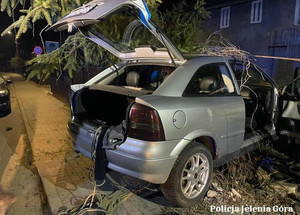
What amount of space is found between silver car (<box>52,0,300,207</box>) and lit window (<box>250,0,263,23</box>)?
13.7 meters

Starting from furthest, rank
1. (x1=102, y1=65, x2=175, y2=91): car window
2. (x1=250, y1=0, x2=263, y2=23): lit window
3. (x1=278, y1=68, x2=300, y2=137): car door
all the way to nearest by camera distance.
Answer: (x1=250, y1=0, x2=263, y2=23): lit window
(x1=102, y1=65, x2=175, y2=91): car window
(x1=278, y1=68, x2=300, y2=137): car door

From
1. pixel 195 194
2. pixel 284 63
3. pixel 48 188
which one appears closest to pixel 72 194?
pixel 48 188

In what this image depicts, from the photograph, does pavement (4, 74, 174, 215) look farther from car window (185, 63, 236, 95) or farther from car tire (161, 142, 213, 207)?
car window (185, 63, 236, 95)

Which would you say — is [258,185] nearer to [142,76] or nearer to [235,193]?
[235,193]

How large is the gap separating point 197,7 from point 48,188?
211 inches

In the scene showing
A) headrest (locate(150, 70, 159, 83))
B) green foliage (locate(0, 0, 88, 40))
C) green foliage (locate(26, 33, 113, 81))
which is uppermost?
green foliage (locate(0, 0, 88, 40))

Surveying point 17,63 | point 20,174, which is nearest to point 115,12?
point 20,174

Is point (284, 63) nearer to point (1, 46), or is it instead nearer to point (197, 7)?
point (197, 7)

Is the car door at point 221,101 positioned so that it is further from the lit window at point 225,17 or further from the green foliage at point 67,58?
the lit window at point 225,17

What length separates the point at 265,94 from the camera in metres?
4.60

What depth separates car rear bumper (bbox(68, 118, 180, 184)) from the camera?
263 cm

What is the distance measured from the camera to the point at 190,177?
3035mm

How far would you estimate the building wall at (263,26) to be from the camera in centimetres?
1429

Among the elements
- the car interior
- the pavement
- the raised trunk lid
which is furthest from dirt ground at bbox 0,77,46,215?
the car interior
